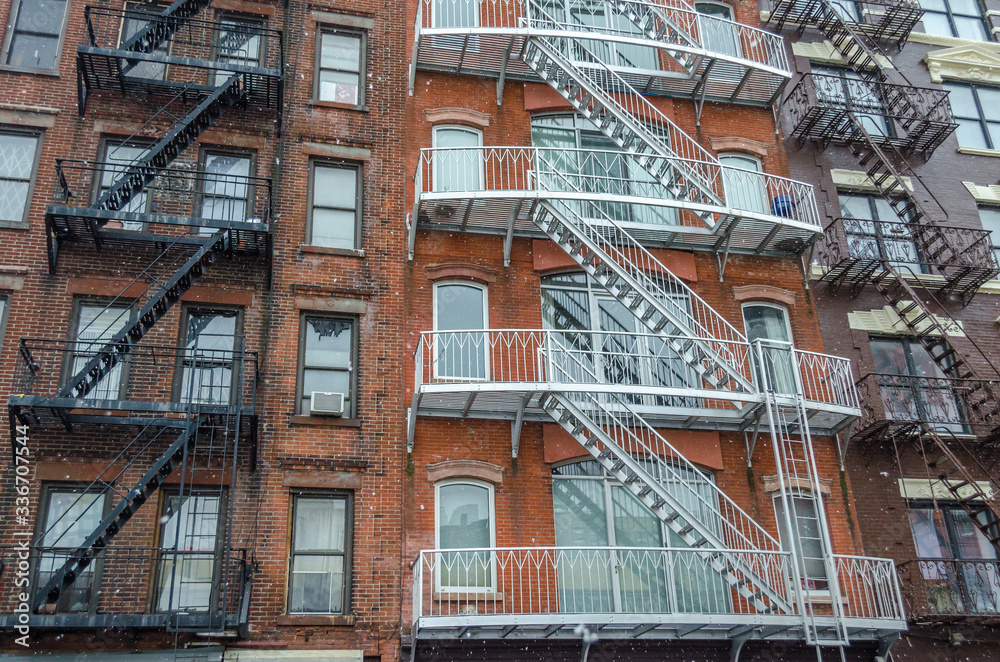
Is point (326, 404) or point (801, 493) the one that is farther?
point (801, 493)

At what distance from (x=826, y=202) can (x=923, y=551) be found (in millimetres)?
7328

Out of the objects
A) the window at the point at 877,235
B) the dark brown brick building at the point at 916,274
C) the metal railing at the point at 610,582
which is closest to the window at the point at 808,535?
the metal railing at the point at 610,582

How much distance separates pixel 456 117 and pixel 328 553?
886cm

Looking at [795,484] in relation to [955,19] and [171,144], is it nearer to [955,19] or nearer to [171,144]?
[171,144]

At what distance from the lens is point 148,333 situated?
15.8 metres

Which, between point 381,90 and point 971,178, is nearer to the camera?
point 381,90

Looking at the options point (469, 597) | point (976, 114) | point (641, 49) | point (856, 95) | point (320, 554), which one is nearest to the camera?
point (469, 597)

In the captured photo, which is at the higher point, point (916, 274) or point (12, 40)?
point (12, 40)

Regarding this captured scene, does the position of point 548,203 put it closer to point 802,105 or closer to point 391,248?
point 391,248

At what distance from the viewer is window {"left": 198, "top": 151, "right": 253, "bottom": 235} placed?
17.1 m

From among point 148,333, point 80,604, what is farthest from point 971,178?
point 80,604

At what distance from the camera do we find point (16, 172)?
54.7 feet

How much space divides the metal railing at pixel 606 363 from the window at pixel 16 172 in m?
7.53

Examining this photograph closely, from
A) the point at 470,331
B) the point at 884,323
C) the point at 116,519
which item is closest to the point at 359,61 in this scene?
the point at 470,331
